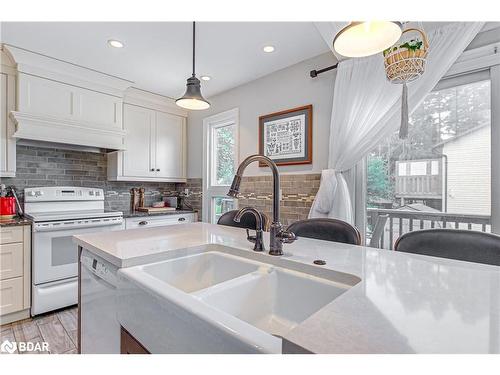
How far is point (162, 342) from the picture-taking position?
0.71 metres

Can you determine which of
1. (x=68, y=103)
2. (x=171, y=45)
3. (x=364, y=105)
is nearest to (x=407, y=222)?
(x=364, y=105)

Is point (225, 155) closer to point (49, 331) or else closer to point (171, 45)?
point (171, 45)

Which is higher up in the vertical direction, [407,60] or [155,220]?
[407,60]

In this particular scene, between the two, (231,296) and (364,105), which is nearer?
(231,296)

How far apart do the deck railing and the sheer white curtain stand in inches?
8.5

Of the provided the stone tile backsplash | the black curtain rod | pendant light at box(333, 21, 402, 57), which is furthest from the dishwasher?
the black curtain rod

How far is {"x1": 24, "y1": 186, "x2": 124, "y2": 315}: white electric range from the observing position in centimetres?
229

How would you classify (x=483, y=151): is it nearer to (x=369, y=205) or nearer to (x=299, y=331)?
(x=369, y=205)

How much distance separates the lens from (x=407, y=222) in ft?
6.77

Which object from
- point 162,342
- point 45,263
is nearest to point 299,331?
point 162,342

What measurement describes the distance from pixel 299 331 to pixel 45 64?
10.8ft

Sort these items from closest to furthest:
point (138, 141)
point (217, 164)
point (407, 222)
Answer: point (407, 222) < point (138, 141) < point (217, 164)

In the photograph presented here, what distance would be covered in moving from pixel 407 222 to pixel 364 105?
988mm

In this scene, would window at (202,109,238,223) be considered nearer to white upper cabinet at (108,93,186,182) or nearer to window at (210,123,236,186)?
window at (210,123,236,186)
